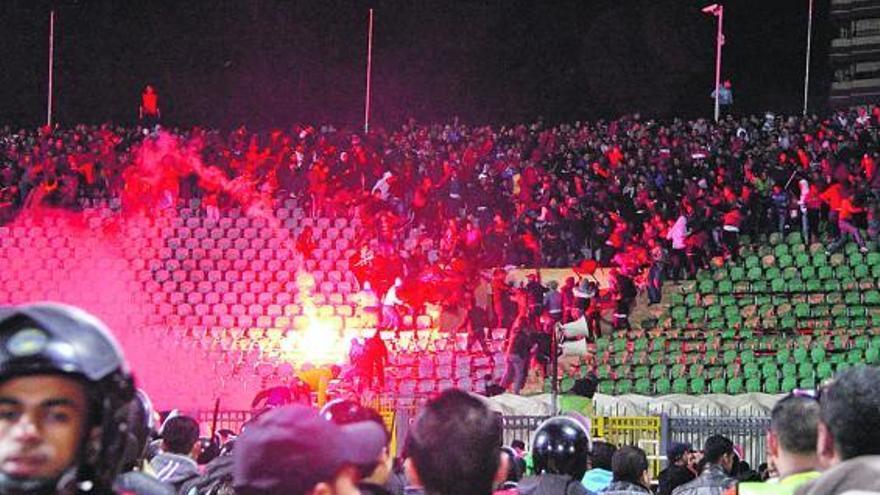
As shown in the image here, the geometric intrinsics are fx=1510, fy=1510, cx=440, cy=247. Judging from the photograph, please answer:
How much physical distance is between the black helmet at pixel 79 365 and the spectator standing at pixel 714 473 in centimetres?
493

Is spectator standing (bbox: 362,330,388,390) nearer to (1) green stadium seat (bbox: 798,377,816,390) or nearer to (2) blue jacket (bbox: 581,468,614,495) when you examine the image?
(1) green stadium seat (bbox: 798,377,816,390)

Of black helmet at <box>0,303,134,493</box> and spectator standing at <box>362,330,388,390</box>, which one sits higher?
black helmet at <box>0,303,134,493</box>

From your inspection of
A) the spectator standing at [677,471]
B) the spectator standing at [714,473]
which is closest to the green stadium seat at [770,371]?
the spectator standing at [677,471]

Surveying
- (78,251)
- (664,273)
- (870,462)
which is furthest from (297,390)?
(870,462)

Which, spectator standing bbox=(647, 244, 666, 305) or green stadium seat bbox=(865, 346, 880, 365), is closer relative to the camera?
green stadium seat bbox=(865, 346, 880, 365)

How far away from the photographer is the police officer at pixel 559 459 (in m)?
5.65

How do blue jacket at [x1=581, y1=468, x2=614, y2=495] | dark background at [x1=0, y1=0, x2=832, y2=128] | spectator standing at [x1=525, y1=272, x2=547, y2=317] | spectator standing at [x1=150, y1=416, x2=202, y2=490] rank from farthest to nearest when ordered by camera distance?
1. dark background at [x1=0, y1=0, x2=832, y2=128]
2. spectator standing at [x1=525, y1=272, x2=547, y2=317]
3. blue jacket at [x1=581, y1=468, x2=614, y2=495]
4. spectator standing at [x1=150, y1=416, x2=202, y2=490]

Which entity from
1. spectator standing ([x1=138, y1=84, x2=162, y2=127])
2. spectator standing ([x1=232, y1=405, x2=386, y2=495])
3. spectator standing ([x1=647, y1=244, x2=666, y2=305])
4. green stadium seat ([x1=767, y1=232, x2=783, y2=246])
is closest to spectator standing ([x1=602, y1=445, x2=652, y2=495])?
spectator standing ([x1=232, y1=405, x2=386, y2=495])

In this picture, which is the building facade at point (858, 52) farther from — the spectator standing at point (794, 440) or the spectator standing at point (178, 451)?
the spectator standing at point (794, 440)

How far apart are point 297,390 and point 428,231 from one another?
8589 mm

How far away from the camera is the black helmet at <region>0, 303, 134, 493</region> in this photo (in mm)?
2332

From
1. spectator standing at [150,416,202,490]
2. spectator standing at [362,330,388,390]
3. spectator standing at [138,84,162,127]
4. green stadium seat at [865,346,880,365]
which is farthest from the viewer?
spectator standing at [138,84,162,127]

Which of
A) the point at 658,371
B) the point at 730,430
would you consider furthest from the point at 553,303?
the point at 730,430

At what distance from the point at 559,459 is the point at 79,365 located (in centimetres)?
357
